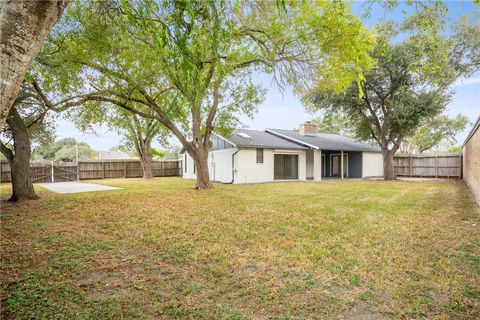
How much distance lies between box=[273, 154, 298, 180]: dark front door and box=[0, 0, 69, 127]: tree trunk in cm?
1691

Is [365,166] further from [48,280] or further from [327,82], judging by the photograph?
[48,280]

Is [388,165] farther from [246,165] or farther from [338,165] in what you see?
[246,165]

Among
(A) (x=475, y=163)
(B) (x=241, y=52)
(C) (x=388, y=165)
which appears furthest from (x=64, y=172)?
(A) (x=475, y=163)

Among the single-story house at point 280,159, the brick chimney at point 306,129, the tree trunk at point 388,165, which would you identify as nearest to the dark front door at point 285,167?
the single-story house at point 280,159

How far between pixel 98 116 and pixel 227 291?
12271mm

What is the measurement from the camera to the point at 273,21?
8781 mm

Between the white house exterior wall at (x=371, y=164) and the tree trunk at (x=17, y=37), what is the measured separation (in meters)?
22.9

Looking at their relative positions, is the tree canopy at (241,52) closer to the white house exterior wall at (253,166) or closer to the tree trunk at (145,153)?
the white house exterior wall at (253,166)

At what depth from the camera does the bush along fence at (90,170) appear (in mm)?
18891

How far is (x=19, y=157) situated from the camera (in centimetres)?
868

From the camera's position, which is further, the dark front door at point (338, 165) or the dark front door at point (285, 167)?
the dark front door at point (338, 165)

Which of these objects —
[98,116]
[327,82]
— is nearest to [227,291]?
[327,82]

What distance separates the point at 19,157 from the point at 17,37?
9281 mm

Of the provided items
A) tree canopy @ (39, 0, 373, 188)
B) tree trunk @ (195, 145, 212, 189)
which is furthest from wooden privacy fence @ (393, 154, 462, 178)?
tree trunk @ (195, 145, 212, 189)
